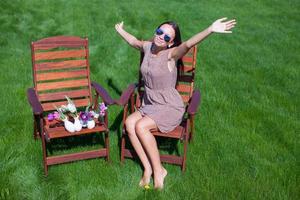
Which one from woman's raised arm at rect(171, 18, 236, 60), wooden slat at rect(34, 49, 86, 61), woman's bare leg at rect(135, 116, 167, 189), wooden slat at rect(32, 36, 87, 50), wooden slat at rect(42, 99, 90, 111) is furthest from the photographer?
wooden slat at rect(42, 99, 90, 111)

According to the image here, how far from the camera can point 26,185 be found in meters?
5.34

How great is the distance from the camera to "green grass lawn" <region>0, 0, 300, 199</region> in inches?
213

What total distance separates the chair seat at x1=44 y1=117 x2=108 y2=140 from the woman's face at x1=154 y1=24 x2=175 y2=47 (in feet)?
3.94

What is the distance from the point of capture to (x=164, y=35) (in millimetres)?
5648

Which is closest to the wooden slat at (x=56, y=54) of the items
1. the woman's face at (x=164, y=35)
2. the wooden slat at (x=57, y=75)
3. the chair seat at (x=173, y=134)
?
the wooden slat at (x=57, y=75)

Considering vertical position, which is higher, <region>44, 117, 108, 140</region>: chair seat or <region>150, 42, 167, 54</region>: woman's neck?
<region>150, 42, 167, 54</region>: woman's neck

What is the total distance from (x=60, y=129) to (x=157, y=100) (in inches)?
47.9

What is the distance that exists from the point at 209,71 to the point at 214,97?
4.24 feet

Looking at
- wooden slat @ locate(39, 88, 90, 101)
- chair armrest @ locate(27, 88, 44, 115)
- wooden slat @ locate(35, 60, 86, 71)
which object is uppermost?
wooden slat @ locate(35, 60, 86, 71)

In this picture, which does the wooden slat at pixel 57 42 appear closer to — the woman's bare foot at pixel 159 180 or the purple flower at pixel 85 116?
the purple flower at pixel 85 116

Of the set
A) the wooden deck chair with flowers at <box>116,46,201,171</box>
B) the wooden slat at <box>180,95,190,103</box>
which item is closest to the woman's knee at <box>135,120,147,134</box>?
the wooden deck chair with flowers at <box>116,46,201,171</box>

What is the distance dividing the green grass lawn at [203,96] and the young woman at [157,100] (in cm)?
26

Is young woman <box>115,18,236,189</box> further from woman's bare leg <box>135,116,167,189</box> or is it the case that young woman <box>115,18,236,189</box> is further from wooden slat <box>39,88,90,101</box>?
wooden slat <box>39,88,90,101</box>

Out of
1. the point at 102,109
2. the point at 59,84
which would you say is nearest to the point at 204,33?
the point at 102,109
